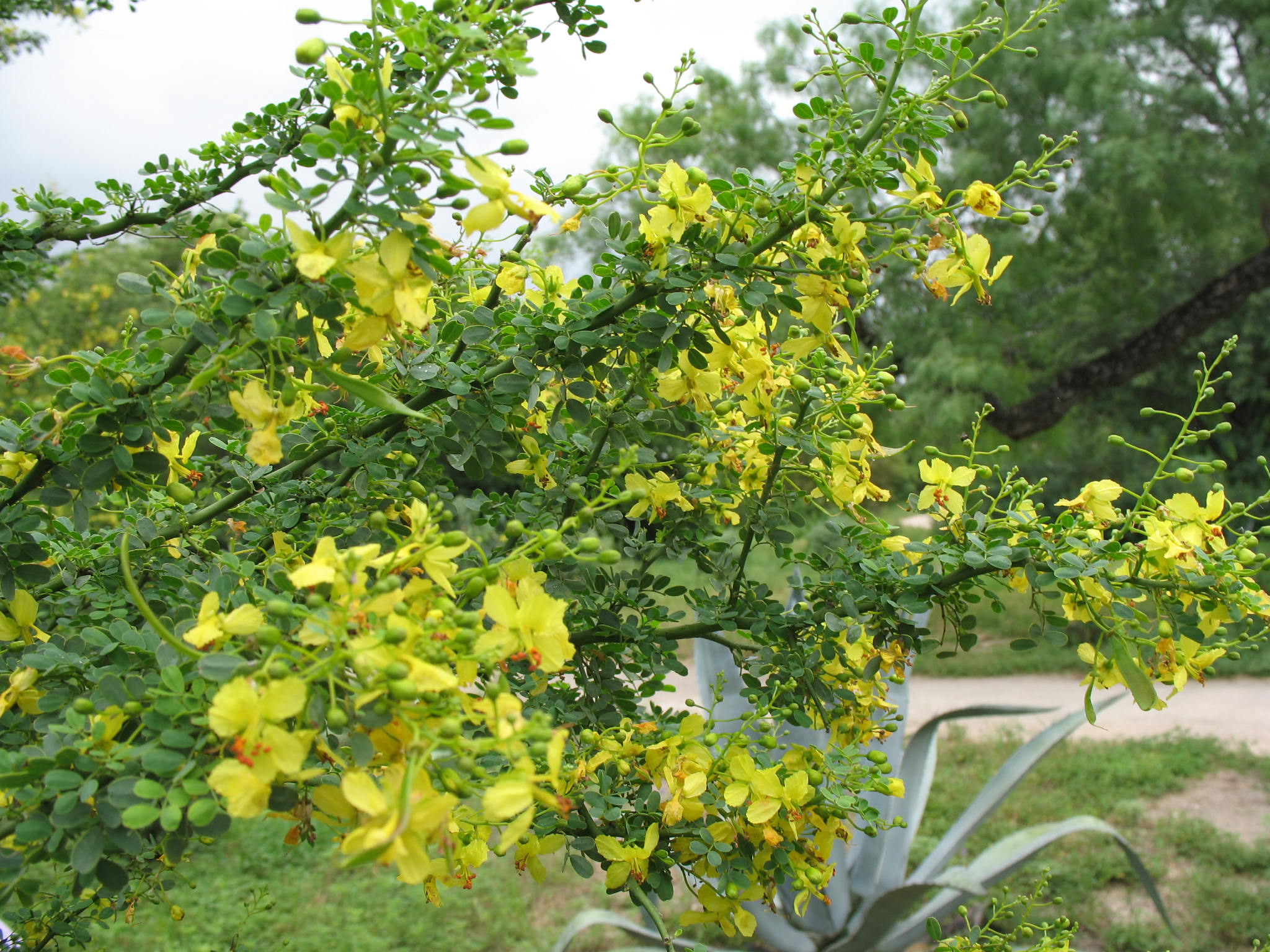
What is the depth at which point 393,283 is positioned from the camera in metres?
0.68

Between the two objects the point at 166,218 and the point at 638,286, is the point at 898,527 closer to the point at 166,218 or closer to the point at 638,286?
the point at 638,286

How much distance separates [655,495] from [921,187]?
45 centimetres

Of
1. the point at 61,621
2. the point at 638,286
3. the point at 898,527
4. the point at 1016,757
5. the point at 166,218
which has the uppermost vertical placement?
the point at 166,218

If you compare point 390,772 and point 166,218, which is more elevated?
point 166,218

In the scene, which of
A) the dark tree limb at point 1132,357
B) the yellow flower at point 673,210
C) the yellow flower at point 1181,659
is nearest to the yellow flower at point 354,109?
the yellow flower at point 673,210

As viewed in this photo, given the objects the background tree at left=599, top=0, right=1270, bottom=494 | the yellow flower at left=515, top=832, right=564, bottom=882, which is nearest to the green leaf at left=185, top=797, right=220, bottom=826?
the yellow flower at left=515, top=832, right=564, bottom=882

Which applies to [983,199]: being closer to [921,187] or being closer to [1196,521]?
[921,187]

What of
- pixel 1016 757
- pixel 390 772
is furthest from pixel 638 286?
pixel 1016 757

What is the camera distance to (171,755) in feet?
2.02

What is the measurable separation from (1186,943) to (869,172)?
10.0 feet

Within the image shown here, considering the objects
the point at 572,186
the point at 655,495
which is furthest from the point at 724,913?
the point at 572,186

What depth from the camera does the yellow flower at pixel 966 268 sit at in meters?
0.89

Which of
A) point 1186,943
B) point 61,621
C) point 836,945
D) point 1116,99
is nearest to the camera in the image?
point 61,621

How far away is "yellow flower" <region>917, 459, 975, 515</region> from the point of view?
1046 millimetres
